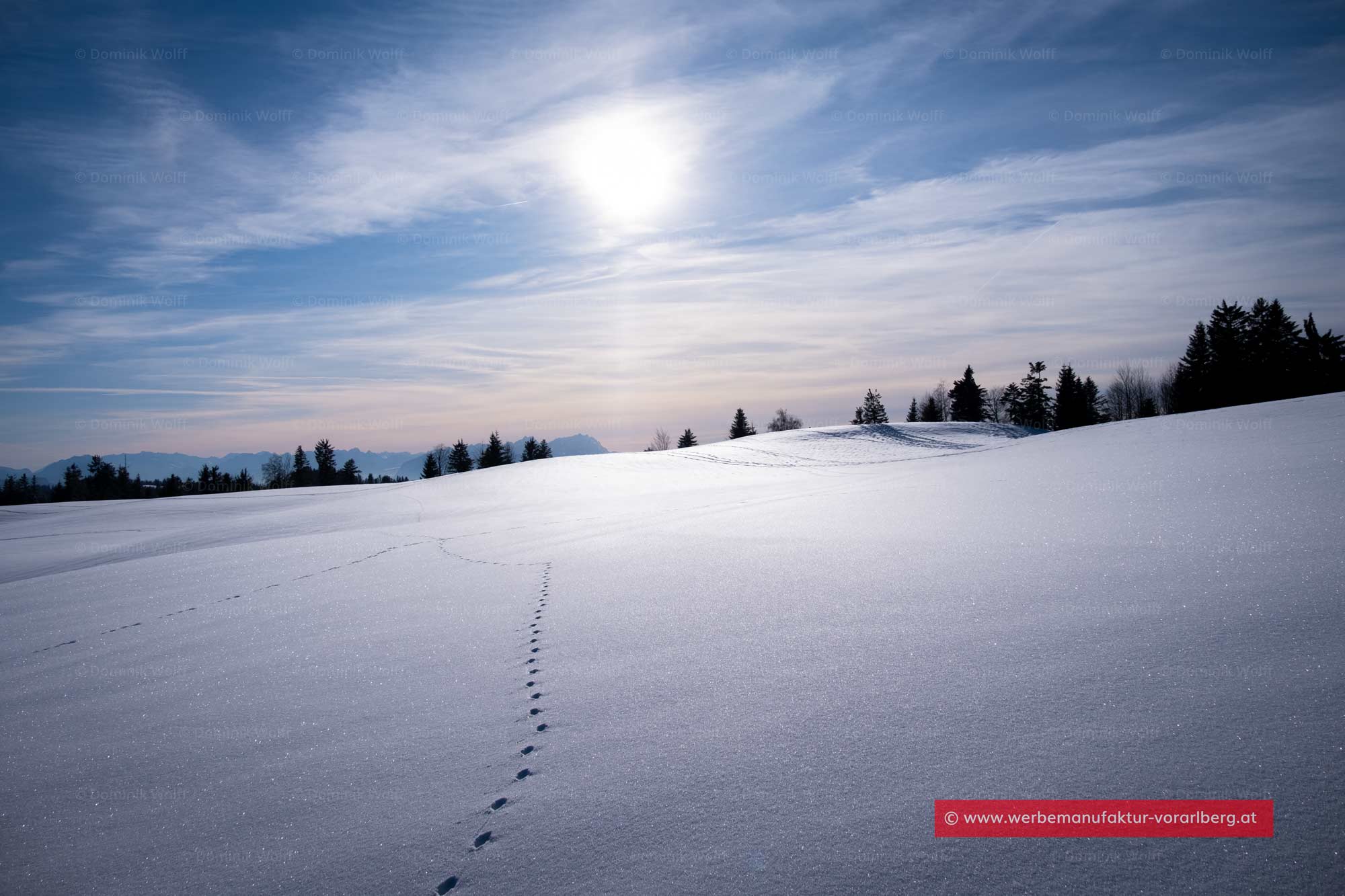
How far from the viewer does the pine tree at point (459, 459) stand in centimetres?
6078

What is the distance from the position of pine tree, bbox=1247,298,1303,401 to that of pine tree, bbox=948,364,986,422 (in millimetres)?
20083

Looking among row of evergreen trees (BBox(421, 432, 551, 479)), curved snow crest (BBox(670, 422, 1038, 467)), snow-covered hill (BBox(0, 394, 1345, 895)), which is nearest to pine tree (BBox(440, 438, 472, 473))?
row of evergreen trees (BBox(421, 432, 551, 479))

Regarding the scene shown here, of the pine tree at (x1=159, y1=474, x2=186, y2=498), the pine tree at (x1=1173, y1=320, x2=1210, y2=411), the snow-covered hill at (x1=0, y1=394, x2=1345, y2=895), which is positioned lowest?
the snow-covered hill at (x1=0, y1=394, x2=1345, y2=895)

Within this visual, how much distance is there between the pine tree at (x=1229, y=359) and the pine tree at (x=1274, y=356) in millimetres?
352

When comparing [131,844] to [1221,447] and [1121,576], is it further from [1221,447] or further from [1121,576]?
[1221,447]

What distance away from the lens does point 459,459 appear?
6141 centimetres

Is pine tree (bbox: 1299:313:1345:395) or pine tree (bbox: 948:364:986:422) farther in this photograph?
pine tree (bbox: 948:364:986:422)

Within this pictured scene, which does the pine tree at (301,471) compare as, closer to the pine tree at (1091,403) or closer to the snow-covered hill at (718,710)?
the snow-covered hill at (718,710)

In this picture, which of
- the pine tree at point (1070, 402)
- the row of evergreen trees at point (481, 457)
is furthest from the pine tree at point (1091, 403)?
the row of evergreen trees at point (481, 457)

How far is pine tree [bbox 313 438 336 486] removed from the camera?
58625 mm

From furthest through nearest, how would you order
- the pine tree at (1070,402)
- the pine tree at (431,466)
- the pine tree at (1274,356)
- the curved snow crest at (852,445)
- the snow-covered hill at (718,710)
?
1. the pine tree at (431,466)
2. the pine tree at (1070,402)
3. the pine tree at (1274,356)
4. the curved snow crest at (852,445)
5. the snow-covered hill at (718,710)

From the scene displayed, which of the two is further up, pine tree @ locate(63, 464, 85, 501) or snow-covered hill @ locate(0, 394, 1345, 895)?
pine tree @ locate(63, 464, 85, 501)

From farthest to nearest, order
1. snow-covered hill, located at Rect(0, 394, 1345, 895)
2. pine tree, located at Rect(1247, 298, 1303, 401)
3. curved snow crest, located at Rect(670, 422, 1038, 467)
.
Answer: pine tree, located at Rect(1247, 298, 1303, 401) → curved snow crest, located at Rect(670, 422, 1038, 467) → snow-covered hill, located at Rect(0, 394, 1345, 895)

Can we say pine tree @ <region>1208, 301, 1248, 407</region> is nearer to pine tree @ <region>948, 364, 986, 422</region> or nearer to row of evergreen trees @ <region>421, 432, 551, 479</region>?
pine tree @ <region>948, 364, 986, 422</region>
